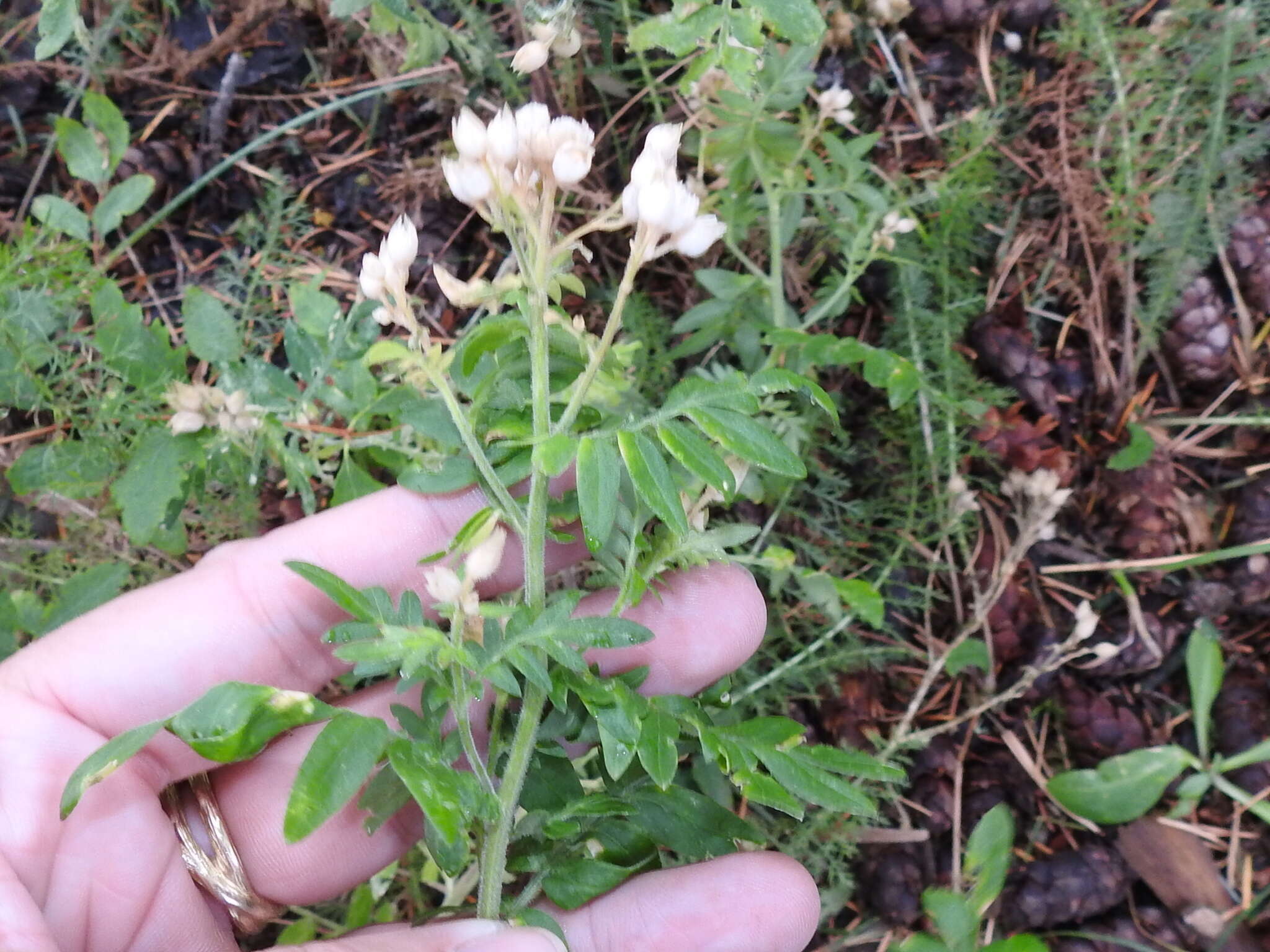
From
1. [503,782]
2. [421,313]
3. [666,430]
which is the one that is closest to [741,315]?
[421,313]

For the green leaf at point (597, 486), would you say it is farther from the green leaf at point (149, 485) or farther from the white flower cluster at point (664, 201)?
the green leaf at point (149, 485)

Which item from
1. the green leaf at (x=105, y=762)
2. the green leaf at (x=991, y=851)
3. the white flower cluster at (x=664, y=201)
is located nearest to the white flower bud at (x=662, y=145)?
the white flower cluster at (x=664, y=201)

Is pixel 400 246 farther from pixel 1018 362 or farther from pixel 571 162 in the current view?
pixel 1018 362

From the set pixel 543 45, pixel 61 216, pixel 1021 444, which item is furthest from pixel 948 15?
pixel 61 216

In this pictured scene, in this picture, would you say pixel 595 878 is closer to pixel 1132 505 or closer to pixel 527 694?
pixel 527 694

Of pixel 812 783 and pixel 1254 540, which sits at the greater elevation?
pixel 812 783

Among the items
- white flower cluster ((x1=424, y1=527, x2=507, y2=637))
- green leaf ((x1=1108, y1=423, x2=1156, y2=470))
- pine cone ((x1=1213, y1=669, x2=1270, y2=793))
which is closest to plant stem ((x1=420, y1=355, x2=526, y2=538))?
white flower cluster ((x1=424, y1=527, x2=507, y2=637))
